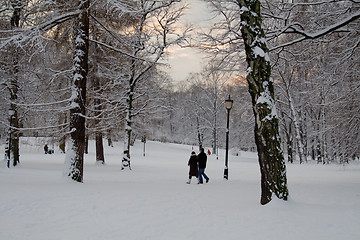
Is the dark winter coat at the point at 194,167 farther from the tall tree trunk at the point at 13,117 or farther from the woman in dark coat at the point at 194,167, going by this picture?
the tall tree trunk at the point at 13,117

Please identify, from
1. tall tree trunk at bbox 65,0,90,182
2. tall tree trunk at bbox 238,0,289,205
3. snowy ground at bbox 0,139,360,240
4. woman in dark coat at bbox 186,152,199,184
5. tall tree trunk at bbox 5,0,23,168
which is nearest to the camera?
snowy ground at bbox 0,139,360,240

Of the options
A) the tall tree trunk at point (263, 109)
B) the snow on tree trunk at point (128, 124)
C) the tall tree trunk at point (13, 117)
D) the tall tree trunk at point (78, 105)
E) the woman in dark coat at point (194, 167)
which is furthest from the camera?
the snow on tree trunk at point (128, 124)

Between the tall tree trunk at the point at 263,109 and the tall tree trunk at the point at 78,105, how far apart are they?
19.3 ft

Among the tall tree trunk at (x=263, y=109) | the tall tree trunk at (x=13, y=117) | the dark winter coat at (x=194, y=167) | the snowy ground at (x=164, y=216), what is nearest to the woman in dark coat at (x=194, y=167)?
the dark winter coat at (x=194, y=167)

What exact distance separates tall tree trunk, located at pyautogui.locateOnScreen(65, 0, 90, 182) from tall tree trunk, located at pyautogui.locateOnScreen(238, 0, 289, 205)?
5873 mm

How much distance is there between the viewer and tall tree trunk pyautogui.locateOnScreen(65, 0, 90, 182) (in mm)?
9664

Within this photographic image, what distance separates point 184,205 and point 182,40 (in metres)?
10.5

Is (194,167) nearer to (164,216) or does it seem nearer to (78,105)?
(78,105)

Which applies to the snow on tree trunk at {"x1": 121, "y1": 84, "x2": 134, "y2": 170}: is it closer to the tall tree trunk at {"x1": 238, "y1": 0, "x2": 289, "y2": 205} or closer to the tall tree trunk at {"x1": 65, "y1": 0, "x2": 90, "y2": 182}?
the tall tree trunk at {"x1": 65, "y1": 0, "x2": 90, "y2": 182}

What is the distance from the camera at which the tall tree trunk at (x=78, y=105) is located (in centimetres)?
966

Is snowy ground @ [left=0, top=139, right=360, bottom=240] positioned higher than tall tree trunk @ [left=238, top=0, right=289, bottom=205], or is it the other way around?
tall tree trunk @ [left=238, top=0, right=289, bottom=205]

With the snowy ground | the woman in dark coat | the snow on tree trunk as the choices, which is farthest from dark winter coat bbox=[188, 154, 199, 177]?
the snow on tree trunk

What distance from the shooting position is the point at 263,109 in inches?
251

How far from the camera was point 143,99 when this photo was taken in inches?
761
